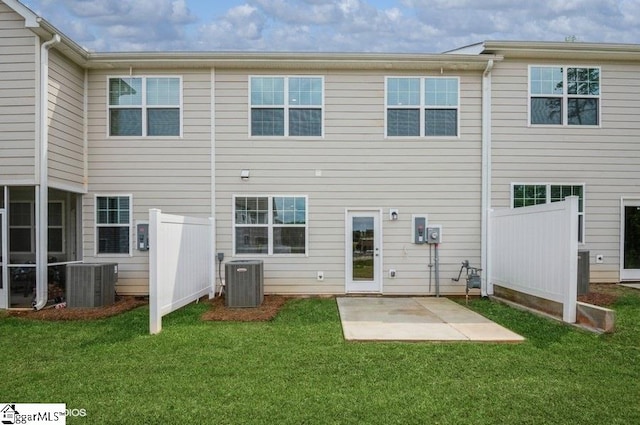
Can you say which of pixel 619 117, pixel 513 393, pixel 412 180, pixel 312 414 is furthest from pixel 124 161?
pixel 619 117

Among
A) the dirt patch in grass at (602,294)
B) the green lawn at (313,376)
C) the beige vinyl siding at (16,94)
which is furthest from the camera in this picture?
the beige vinyl siding at (16,94)

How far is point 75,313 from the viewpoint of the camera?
707 cm

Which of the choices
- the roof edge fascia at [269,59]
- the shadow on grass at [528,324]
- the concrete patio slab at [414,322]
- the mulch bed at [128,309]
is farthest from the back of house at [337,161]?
the shadow on grass at [528,324]

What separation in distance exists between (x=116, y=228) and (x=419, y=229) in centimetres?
626

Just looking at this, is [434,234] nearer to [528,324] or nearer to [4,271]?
[528,324]

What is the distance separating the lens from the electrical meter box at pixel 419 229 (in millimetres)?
8805

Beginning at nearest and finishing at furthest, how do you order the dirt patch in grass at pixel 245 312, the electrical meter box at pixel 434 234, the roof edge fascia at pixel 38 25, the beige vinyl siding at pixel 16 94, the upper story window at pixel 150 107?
1. the dirt patch in grass at pixel 245 312
2. the roof edge fascia at pixel 38 25
3. the beige vinyl siding at pixel 16 94
4. the electrical meter box at pixel 434 234
5. the upper story window at pixel 150 107

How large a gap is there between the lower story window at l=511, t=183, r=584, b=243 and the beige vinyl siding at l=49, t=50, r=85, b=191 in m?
8.90

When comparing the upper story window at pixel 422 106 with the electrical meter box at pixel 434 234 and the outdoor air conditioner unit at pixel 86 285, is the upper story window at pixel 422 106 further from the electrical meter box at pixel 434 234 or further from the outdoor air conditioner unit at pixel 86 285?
the outdoor air conditioner unit at pixel 86 285

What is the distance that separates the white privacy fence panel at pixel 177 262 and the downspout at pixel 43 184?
2473mm

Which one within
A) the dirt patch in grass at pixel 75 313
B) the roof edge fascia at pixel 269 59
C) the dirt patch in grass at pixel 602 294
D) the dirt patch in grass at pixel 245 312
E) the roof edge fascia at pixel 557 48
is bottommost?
the dirt patch in grass at pixel 75 313

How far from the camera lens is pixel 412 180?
29.3 feet

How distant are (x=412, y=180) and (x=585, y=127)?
382 cm

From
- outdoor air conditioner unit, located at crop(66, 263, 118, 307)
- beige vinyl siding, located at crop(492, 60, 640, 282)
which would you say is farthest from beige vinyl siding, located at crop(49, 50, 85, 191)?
beige vinyl siding, located at crop(492, 60, 640, 282)
